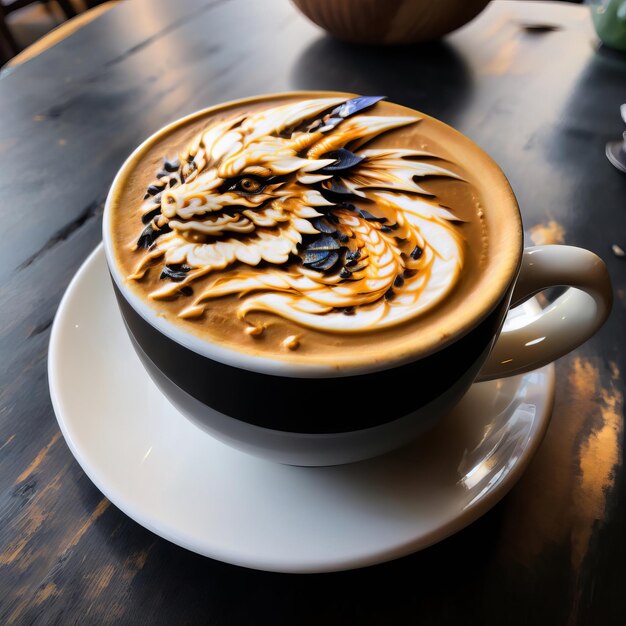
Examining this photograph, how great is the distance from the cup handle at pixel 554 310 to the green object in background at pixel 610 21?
0.84 meters

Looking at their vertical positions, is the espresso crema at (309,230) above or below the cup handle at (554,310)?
above

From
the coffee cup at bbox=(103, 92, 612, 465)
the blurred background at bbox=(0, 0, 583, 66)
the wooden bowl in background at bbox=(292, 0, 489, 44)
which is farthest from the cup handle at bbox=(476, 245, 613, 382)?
the blurred background at bbox=(0, 0, 583, 66)

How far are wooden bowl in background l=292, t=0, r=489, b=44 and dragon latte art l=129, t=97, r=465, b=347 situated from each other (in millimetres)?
623

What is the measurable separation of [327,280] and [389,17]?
0.82m

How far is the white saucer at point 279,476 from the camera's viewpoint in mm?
443

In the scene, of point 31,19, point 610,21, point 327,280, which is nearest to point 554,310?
point 327,280

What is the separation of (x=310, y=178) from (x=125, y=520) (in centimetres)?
33

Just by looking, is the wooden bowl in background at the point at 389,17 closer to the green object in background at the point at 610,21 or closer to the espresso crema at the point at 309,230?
the green object in background at the point at 610,21

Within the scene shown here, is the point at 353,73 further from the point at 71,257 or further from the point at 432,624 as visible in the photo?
the point at 432,624

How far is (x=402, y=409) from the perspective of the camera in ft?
1.35

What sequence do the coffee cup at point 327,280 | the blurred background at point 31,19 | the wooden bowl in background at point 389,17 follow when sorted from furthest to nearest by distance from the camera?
1. the blurred background at point 31,19
2. the wooden bowl in background at point 389,17
3. the coffee cup at point 327,280

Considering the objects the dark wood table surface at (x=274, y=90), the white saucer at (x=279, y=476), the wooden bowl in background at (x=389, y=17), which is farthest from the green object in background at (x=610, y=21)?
the white saucer at (x=279, y=476)

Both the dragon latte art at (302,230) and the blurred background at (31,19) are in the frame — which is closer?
the dragon latte art at (302,230)

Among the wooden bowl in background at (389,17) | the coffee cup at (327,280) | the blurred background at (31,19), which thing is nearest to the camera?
the coffee cup at (327,280)
